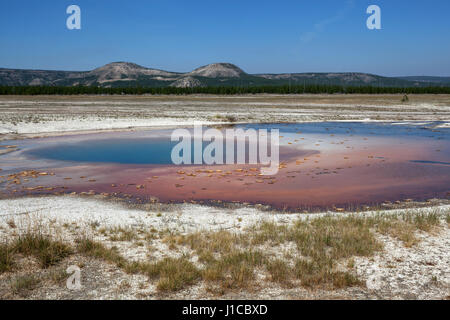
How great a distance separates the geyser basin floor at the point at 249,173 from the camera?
12.7 m

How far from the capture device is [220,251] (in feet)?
25.9

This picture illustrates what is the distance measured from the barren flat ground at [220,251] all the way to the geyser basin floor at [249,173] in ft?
4.75

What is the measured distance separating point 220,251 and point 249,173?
846 cm

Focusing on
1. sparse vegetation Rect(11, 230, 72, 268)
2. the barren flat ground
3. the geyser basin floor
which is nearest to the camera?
the barren flat ground

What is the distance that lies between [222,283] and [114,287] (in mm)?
1783

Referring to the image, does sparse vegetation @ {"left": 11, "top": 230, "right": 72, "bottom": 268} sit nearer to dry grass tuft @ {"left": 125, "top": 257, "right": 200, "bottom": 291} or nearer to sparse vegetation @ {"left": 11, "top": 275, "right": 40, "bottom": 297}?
sparse vegetation @ {"left": 11, "top": 275, "right": 40, "bottom": 297}

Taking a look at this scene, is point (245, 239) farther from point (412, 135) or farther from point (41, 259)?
point (412, 135)

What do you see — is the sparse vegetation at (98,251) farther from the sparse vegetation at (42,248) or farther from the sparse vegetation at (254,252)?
the sparse vegetation at (42,248)

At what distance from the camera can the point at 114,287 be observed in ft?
21.3

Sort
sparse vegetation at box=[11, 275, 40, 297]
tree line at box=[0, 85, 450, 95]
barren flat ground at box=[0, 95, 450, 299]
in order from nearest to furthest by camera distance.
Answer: sparse vegetation at box=[11, 275, 40, 297] → barren flat ground at box=[0, 95, 450, 299] → tree line at box=[0, 85, 450, 95]

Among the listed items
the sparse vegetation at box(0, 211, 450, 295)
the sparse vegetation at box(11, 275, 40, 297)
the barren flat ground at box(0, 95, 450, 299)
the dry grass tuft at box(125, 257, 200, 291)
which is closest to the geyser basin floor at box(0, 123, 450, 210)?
the barren flat ground at box(0, 95, 450, 299)

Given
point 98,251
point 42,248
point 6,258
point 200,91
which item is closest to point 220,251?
point 98,251

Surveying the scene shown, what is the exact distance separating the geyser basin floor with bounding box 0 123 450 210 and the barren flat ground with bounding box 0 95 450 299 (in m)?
1.45

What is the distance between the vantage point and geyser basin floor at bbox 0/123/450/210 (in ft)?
41.8
